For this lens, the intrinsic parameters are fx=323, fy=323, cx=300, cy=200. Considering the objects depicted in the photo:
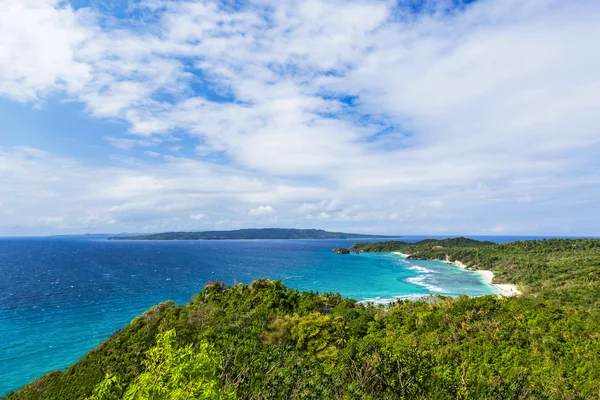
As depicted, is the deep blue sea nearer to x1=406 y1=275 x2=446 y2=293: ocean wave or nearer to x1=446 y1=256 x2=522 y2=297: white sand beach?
x1=406 y1=275 x2=446 y2=293: ocean wave

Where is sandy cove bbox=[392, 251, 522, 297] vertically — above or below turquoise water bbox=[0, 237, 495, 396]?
below

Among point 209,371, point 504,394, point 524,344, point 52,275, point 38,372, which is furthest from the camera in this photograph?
point 52,275

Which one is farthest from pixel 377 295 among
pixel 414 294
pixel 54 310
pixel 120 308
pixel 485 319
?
pixel 54 310

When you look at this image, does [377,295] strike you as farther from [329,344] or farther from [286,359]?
[286,359]

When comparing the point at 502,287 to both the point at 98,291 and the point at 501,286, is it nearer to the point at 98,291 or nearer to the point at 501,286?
the point at 501,286

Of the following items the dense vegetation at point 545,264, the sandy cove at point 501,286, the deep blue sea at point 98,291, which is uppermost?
the dense vegetation at point 545,264

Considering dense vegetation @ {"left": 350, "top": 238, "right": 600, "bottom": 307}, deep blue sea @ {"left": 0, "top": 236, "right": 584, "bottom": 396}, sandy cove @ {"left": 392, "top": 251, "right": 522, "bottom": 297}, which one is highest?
dense vegetation @ {"left": 350, "top": 238, "right": 600, "bottom": 307}

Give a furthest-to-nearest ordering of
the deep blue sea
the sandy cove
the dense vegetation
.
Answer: the sandy cove
the dense vegetation
the deep blue sea

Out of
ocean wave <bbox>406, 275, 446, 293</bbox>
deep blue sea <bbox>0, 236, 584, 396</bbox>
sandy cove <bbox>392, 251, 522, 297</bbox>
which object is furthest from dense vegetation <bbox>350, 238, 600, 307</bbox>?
ocean wave <bbox>406, 275, 446, 293</bbox>

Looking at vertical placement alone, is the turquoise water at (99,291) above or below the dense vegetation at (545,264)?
below

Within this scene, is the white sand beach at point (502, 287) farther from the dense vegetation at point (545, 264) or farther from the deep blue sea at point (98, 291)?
the deep blue sea at point (98, 291)

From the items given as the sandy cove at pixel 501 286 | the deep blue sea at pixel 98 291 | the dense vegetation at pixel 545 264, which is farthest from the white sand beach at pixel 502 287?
the deep blue sea at pixel 98 291
